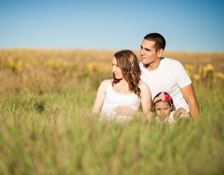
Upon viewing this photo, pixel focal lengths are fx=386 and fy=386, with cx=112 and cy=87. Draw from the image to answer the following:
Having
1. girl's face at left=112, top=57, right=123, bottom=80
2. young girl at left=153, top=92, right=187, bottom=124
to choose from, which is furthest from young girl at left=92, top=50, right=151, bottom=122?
young girl at left=153, top=92, right=187, bottom=124

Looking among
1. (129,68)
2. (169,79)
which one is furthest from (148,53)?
(129,68)

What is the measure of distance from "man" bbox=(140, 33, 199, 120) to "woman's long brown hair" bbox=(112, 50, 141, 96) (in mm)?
470

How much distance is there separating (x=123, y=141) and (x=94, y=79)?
303 inches

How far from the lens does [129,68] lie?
4.72 meters

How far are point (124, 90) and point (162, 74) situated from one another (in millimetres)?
661

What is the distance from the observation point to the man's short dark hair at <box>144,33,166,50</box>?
529 cm

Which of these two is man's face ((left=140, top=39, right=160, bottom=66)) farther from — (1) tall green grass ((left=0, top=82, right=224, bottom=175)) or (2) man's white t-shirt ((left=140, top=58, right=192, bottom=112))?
(1) tall green grass ((left=0, top=82, right=224, bottom=175))

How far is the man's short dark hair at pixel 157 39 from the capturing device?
5293mm

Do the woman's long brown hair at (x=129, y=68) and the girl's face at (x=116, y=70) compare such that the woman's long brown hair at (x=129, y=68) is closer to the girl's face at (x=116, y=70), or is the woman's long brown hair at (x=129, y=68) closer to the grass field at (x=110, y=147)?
the girl's face at (x=116, y=70)

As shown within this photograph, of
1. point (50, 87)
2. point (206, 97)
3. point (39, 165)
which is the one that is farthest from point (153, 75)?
point (50, 87)

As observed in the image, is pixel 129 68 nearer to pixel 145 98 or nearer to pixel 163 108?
pixel 145 98

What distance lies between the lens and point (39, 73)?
9.91 metres

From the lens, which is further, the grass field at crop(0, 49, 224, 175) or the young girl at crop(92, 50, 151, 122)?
the young girl at crop(92, 50, 151, 122)

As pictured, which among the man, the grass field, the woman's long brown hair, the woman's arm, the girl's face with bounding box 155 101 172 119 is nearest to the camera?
the grass field
